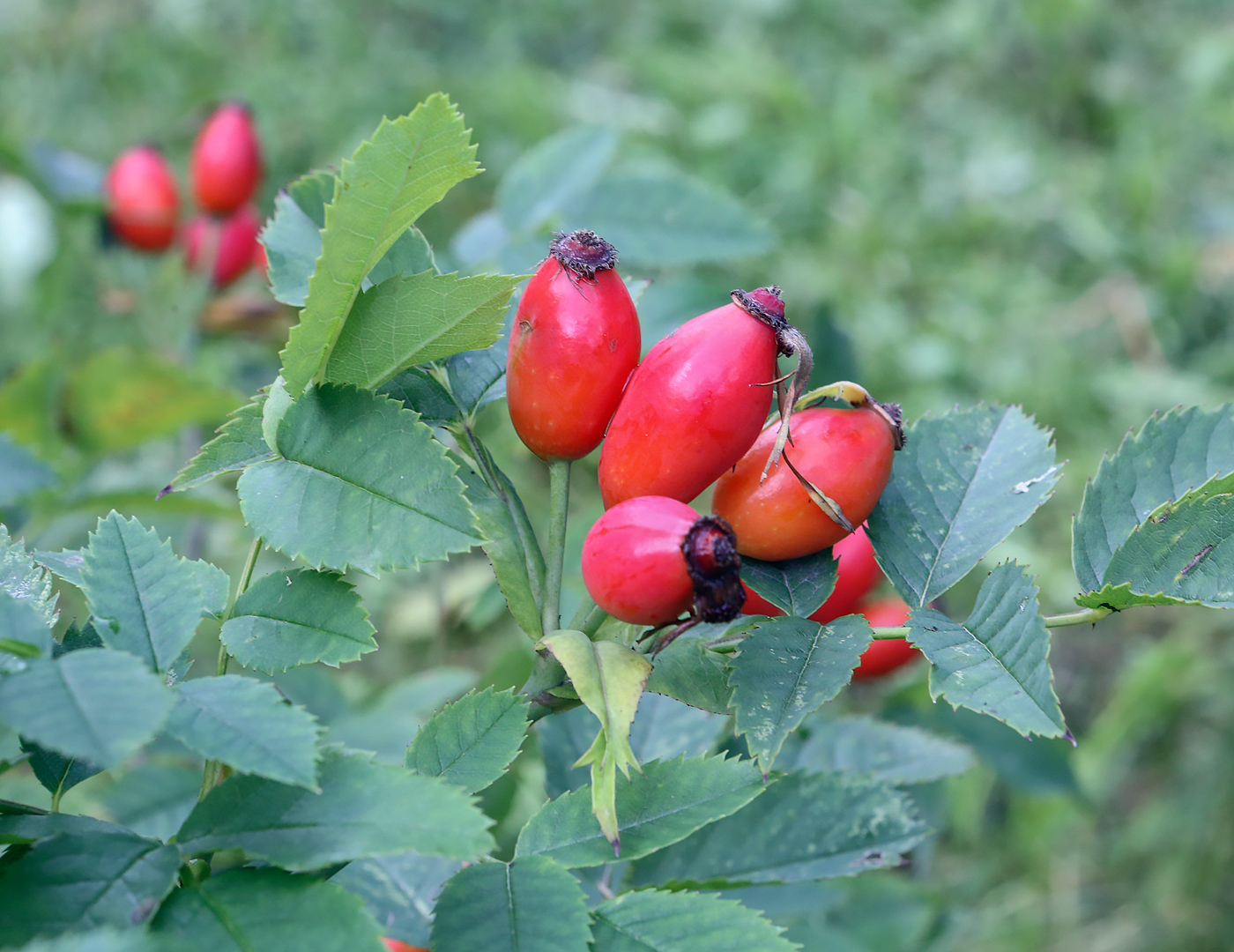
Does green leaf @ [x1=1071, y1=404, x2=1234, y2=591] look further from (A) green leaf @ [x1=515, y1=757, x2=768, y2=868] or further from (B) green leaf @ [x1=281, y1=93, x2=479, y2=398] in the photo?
(B) green leaf @ [x1=281, y1=93, x2=479, y2=398]

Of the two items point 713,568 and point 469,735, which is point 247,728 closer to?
point 469,735

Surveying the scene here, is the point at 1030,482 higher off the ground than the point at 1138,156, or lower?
higher

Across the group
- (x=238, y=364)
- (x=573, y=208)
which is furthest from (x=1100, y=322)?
(x=238, y=364)

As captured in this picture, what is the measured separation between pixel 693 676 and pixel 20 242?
10.9 ft

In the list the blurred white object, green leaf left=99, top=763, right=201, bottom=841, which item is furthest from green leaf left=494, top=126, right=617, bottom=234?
the blurred white object

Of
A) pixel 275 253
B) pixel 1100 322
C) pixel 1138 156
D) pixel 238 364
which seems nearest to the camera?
pixel 275 253

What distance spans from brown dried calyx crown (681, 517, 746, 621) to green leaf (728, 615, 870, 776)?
5cm

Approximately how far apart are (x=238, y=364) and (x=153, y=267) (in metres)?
0.63

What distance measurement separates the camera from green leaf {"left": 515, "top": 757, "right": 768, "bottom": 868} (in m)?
0.85

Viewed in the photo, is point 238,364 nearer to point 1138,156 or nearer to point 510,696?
point 510,696

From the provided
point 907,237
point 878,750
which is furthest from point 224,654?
point 907,237

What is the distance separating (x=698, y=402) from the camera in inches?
33.1

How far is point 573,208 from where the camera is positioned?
183 cm

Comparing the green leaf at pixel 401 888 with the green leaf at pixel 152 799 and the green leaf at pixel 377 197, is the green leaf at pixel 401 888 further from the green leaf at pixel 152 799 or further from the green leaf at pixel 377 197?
the green leaf at pixel 377 197
